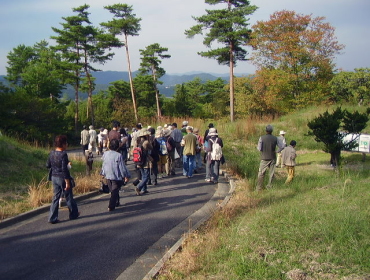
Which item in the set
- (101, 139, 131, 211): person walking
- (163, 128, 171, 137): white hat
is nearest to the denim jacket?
(101, 139, 131, 211): person walking

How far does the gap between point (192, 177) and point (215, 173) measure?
4.52 ft

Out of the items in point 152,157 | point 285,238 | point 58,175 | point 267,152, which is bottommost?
point 285,238

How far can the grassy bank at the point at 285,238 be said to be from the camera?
4.32 m

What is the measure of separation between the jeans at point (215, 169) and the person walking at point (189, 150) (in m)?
0.80

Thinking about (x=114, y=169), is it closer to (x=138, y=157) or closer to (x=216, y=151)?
(x=138, y=157)

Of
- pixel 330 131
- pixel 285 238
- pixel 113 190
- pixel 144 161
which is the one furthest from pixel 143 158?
pixel 330 131

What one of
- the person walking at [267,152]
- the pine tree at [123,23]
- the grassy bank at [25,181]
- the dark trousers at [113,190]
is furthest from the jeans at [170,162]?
the pine tree at [123,23]

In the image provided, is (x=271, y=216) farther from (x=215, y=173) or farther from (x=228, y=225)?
(x=215, y=173)

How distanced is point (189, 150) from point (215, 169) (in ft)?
3.73

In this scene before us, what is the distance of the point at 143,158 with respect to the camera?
29.8 feet

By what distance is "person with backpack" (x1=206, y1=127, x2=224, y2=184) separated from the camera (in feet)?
33.2

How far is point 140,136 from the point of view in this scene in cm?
930

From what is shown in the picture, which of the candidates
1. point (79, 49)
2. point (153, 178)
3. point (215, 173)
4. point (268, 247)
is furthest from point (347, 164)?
point (79, 49)

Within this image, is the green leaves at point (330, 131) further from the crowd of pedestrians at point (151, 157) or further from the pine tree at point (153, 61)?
the pine tree at point (153, 61)
